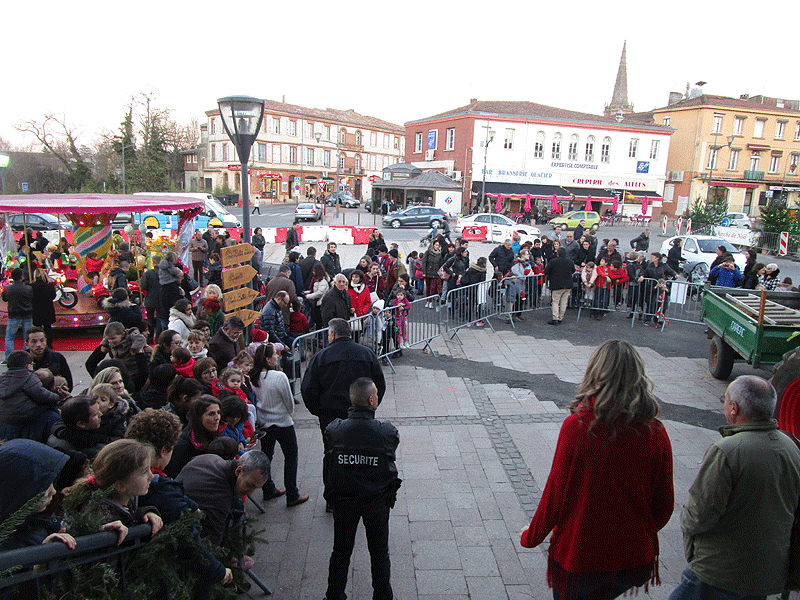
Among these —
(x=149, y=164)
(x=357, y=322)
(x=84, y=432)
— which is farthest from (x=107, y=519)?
(x=149, y=164)

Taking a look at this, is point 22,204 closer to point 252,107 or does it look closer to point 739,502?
point 252,107

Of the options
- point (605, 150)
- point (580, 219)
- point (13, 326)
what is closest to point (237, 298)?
point (13, 326)

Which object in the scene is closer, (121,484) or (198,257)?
(121,484)

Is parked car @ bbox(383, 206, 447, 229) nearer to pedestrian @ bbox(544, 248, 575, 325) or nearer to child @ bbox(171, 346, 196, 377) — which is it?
pedestrian @ bbox(544, 248, 575, 325)

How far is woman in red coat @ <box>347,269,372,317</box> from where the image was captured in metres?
8.59

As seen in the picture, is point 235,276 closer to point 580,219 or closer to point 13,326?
point 13,326

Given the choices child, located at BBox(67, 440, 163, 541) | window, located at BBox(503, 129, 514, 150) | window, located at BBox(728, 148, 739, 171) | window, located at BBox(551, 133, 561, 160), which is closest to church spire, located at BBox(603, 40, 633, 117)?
window, located at BBox(728, 148, 739, 171)

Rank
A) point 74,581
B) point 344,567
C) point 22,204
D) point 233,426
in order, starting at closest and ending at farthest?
point 74,581 → point 344,567 → point 233,426 → point 22,204

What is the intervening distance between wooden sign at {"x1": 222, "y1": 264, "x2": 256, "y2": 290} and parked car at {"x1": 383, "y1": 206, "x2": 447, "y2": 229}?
26.8 m

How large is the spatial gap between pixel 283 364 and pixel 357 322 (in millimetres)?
1308

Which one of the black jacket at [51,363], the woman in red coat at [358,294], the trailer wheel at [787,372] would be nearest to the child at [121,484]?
the black jacket at [51,363]

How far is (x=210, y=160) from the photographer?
6481cm

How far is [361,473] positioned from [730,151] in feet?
191

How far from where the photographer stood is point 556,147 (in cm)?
4659
